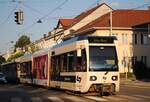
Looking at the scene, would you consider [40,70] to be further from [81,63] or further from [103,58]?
[103,58]

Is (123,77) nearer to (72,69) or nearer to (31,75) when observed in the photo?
(31,75)

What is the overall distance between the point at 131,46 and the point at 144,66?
19.1 feet

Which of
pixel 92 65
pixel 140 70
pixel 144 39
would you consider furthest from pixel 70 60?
pixel 144 39

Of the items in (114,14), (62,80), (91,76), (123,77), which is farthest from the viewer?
(114,14)

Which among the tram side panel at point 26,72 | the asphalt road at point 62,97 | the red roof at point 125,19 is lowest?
the asphalt road at point 62,97

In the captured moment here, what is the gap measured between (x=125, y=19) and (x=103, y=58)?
58.4 m

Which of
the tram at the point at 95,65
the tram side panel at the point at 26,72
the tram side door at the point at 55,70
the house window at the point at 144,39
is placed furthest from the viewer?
the house window at the point at 144,39

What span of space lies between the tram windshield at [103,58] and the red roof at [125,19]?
52333mm

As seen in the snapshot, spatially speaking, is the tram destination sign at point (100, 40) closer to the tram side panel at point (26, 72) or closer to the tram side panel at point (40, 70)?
the tram side panel at point (40, 70)

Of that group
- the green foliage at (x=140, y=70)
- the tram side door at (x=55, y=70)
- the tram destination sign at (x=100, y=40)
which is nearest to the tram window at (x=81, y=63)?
the tram destination sign at (x=100, y=40)

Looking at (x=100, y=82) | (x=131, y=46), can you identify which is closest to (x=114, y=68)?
(x=100, y=82)

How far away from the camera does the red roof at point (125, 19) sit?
79500 millimetres

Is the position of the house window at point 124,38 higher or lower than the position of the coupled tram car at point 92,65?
higher

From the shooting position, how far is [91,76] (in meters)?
24.8
